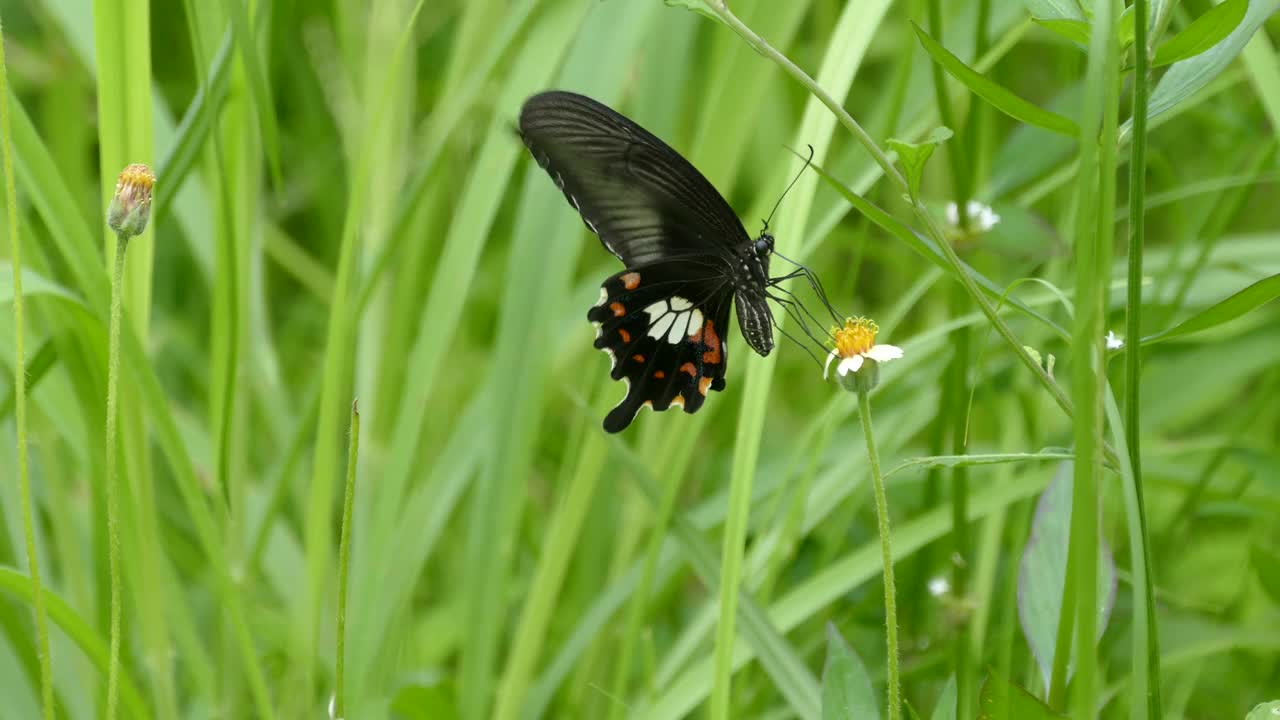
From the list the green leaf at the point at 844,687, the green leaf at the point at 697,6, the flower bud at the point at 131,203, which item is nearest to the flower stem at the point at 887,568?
the green leaf at the point at 844,687

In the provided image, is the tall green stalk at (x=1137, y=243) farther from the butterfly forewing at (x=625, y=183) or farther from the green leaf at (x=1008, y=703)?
the butterfly forewing at (x=625, y=183)

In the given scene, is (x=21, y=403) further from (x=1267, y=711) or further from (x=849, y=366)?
(x=1267, y=711)

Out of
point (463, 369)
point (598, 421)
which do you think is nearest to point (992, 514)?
point (598, 421)

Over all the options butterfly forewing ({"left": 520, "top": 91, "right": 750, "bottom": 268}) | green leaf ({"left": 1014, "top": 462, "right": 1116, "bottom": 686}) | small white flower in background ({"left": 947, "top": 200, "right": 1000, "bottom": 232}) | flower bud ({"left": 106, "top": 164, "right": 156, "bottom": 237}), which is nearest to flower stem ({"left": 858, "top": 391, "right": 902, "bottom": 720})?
green leaf ({"left": 1014, "top": 462, "right": 1116, "bottom": 686})

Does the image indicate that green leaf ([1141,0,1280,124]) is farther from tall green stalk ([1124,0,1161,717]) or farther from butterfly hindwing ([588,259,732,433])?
butterfly hindwing ([588,259,732,433])

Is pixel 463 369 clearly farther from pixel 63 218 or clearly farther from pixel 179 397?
pixel 63 218

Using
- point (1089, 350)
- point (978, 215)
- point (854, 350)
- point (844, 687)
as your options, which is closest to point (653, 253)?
point (978, 215)
